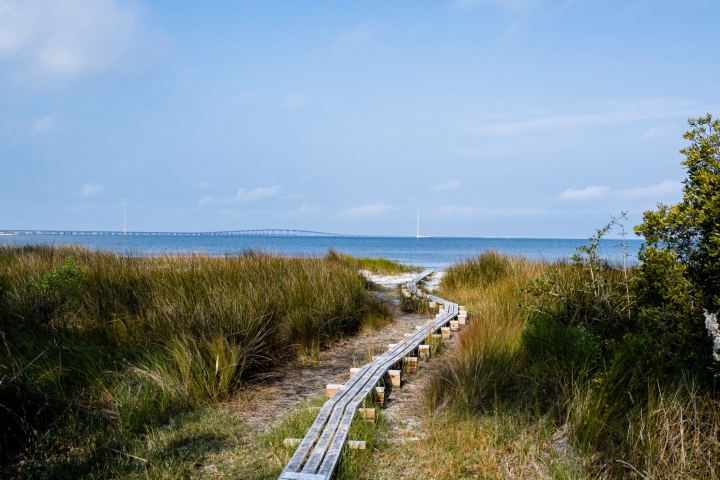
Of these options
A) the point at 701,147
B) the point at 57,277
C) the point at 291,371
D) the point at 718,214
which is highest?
the point at 701,147

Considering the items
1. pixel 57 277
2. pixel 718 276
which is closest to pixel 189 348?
pixel 57 277

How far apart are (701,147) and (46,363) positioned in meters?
4.90

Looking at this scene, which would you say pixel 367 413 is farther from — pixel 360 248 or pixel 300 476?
pixel 360 248

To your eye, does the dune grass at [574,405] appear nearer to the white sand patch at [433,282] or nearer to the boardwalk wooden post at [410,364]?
the boardwalk wooden post at [410,364]

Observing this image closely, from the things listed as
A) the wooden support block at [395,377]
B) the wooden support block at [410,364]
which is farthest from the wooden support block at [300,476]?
the wooden support block at [410,364]

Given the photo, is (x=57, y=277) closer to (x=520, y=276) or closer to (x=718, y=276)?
(x=718, y=276)

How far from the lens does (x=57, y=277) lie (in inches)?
215

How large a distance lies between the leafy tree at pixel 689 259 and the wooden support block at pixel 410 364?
6.83 ft

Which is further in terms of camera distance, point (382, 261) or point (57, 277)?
point (382, 261)

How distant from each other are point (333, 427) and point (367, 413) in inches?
18.0

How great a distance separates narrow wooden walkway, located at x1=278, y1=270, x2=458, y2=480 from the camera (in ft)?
8.92

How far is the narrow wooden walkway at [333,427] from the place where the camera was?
2719mm

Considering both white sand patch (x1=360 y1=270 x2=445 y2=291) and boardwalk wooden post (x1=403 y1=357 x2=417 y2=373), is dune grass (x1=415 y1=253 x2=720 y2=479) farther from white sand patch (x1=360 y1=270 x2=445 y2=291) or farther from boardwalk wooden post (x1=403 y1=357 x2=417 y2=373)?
white sand patch (x1=360 y1=270 x2=445 y2=291)

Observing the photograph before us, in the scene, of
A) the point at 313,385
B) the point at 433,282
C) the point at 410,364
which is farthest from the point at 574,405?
the point at 433,282
